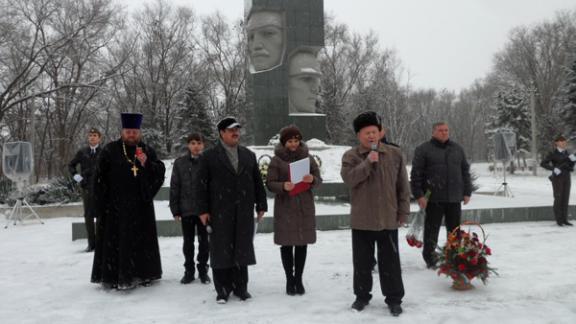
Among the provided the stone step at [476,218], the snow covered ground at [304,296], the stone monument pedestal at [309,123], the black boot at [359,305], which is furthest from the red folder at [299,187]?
the stone monument pedestal at [309,123]

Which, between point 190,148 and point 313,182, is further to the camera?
point 190,148

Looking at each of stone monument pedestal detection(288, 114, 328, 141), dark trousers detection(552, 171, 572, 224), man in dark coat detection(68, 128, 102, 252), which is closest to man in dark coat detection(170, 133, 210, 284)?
man in dark coat detection(68, 128, 102, 252)

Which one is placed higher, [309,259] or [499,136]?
[499,136]

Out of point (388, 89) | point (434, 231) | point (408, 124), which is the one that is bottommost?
point (434, 231)

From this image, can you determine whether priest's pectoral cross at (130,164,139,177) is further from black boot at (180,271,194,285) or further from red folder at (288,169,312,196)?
red folder at (288,169,312,196)

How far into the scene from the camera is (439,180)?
17.9 feet

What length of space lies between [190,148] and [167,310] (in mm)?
1956

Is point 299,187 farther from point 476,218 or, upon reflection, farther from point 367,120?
point 476,218

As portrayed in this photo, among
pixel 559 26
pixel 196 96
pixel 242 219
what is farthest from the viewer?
pixel 559 26

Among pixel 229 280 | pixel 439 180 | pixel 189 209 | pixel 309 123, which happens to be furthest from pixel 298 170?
pixel 309 123

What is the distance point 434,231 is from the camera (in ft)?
18.4

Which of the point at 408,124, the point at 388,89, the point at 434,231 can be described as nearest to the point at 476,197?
the point at 434,231

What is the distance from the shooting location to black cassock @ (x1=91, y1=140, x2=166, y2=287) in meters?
4.93

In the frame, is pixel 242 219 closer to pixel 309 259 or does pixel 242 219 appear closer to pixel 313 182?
pixel 313 182
